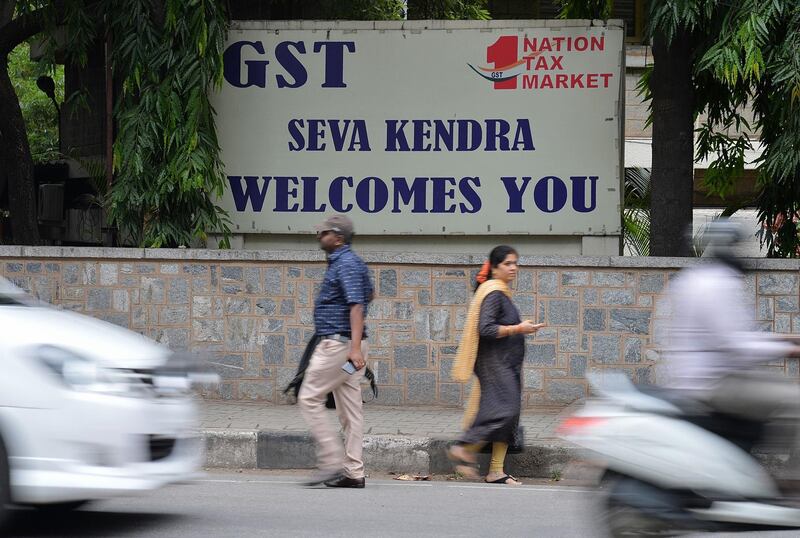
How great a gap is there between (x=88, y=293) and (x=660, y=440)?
7.14 metres

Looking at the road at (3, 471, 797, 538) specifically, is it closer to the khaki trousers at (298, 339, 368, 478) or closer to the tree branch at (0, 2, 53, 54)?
the khaki trousers at (298, 339, 368, 478)

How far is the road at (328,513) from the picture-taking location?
5.98m

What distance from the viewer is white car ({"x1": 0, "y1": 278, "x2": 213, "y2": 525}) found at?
523 centimetres

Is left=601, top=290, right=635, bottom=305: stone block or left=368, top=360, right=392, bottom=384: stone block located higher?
left=601, top=290, right=635, bottom=305: stone block

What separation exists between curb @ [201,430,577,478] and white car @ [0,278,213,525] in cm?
305

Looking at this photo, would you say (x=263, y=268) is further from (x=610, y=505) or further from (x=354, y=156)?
(x=610, y=505)

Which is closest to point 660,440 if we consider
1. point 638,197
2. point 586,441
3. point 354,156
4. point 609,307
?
point 586,441

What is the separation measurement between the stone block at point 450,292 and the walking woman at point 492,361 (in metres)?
2.64

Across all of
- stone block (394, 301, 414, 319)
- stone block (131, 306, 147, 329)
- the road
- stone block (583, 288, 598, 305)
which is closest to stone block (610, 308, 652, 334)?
stone block (583, 288, 598, 305)

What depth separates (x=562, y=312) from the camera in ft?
33.2

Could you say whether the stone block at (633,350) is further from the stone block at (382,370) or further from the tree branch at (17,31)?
the tree branch at (17,31)

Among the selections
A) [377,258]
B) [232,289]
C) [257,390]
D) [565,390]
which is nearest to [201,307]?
[232,289]

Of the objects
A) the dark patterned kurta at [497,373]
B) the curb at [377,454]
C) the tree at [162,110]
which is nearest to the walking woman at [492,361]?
the dark patterned kurta at [497,373]

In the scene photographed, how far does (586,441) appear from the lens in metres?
4.86
